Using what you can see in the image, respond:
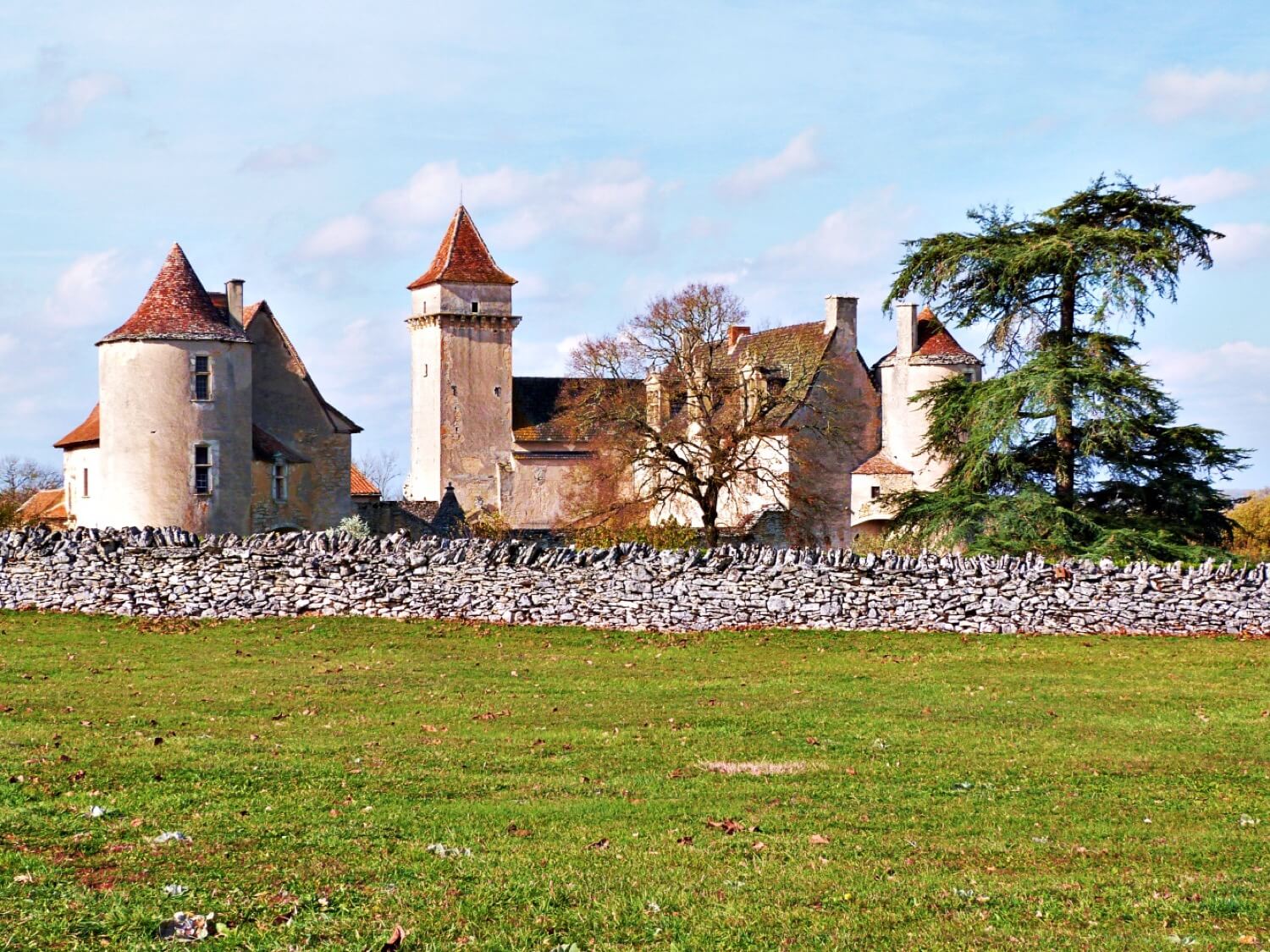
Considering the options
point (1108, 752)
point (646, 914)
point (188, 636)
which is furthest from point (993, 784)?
point (188, 636)

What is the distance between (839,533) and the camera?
58.4 m

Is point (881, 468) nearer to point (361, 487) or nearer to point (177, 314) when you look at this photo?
point (361, 487)

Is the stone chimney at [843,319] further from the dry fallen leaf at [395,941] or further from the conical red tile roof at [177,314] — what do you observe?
the dry fallen leaf at [395,941]

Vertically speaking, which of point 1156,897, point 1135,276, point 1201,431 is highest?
point 1135,276

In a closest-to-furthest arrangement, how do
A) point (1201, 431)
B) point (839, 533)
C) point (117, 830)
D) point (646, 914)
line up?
point (646, 914), point (117, 830), point (1201, 431), point (839, 533)

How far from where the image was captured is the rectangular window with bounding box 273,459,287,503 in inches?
1908

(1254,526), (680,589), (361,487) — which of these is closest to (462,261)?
(361,487)

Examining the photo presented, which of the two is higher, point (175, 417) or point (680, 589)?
point (175, 417)

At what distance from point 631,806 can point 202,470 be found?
1375 inches

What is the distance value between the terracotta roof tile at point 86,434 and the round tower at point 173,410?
3561mm

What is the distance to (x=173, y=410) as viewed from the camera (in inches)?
1692

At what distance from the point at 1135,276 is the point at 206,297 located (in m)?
27.3

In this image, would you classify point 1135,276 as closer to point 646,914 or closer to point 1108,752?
point 1108,752

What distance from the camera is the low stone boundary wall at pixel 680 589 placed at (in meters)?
26.6
